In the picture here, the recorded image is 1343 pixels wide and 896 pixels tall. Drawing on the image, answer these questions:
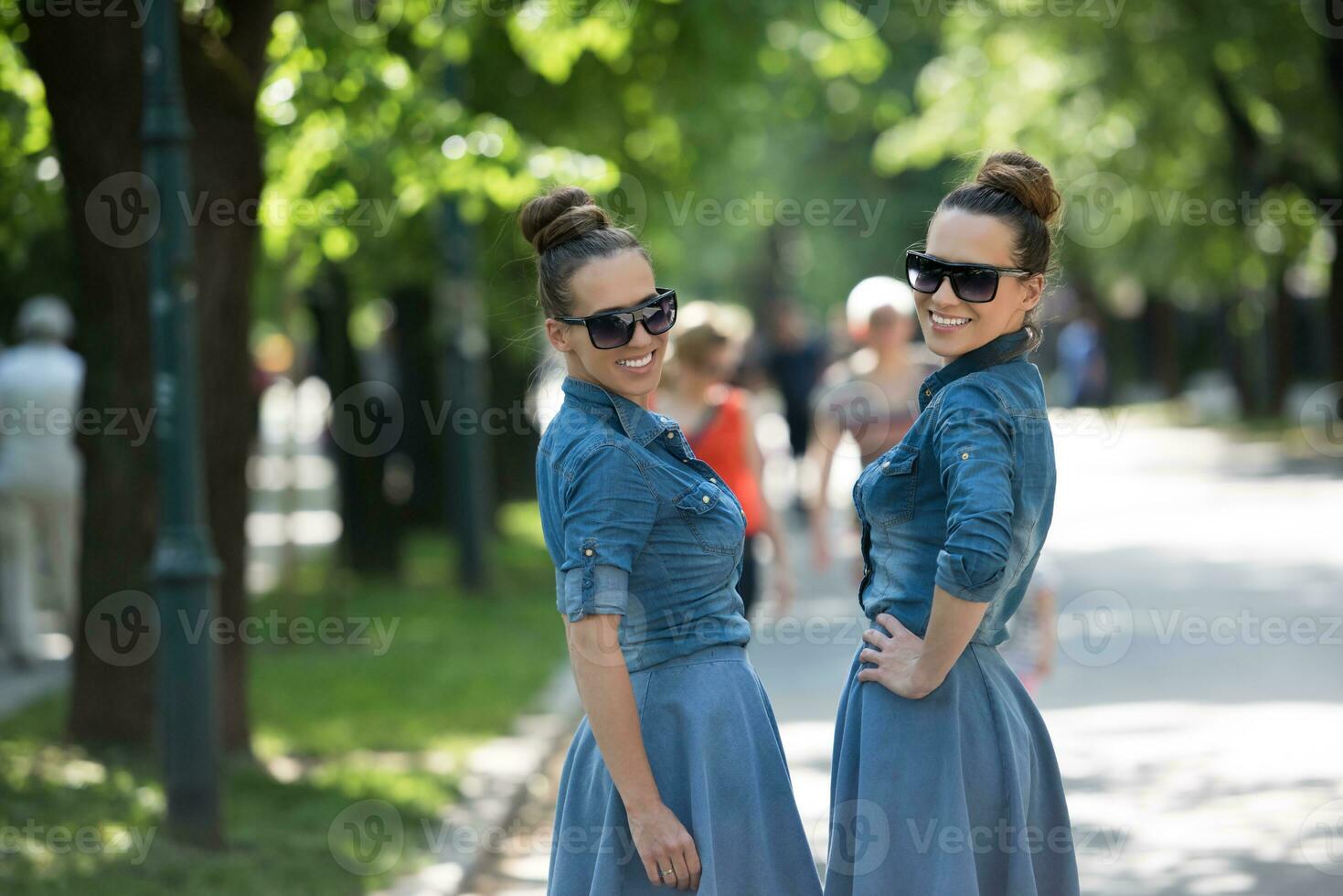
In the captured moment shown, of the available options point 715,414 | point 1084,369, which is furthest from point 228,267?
point 1084,369

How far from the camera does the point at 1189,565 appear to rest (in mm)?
15047

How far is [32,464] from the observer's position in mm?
12289

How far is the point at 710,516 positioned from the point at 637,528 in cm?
18

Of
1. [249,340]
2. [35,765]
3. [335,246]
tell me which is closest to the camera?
[35,765]

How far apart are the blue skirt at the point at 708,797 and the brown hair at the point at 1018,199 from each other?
0.84 meters

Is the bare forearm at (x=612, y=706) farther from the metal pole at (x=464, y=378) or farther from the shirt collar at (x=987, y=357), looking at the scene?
the metal pole at (x=464, y=378)

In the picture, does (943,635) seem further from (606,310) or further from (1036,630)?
(1036,630)

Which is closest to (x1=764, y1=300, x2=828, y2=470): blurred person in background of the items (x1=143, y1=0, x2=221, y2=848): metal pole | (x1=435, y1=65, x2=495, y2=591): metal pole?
(x1=435, y1=65, x2=495, y2=591): metal pole

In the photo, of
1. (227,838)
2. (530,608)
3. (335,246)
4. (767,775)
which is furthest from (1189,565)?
(767,775)

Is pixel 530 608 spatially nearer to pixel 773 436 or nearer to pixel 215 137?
pixel 215 137

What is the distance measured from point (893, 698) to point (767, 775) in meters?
0.28

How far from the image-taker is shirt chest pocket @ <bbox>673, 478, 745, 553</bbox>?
3.44m

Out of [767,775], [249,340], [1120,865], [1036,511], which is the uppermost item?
[249,340]

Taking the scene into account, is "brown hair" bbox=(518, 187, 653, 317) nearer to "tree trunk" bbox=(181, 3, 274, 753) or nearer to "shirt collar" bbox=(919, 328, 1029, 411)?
"shirt collar" bbox=(919, 328, 1029, 411)
